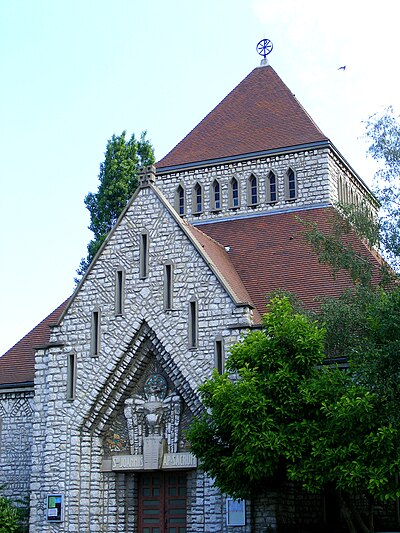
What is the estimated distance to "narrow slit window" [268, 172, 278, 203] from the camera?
32594 millimetres

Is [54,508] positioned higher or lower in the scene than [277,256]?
lower

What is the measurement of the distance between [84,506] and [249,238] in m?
10.6

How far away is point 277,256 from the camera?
2944 cm

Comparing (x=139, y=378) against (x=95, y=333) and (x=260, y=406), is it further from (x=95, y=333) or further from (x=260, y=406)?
(x=260, y=406)

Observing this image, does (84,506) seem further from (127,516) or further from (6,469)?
(6,469)

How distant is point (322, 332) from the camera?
68.7 feet

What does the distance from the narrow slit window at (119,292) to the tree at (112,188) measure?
1169cm

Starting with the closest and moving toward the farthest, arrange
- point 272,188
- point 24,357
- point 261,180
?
1. point 24,357
2. point 272,188
3. point 261,180

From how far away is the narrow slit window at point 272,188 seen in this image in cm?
3259

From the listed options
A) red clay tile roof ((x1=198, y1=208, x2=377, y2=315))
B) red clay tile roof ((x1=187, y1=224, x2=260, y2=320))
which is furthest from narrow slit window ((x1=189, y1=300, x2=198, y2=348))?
red clay tile roof ((x1=198, y1=208, x2=377, y2=315))

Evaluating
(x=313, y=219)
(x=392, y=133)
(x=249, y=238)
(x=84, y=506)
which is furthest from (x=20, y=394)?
(x=392, y=133)

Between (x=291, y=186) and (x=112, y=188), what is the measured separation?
31.9ft

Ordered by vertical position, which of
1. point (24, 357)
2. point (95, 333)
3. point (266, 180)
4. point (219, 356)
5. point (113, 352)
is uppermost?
point (266, 180)

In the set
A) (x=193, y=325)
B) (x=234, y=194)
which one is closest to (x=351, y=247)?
(x=193, y=325)
